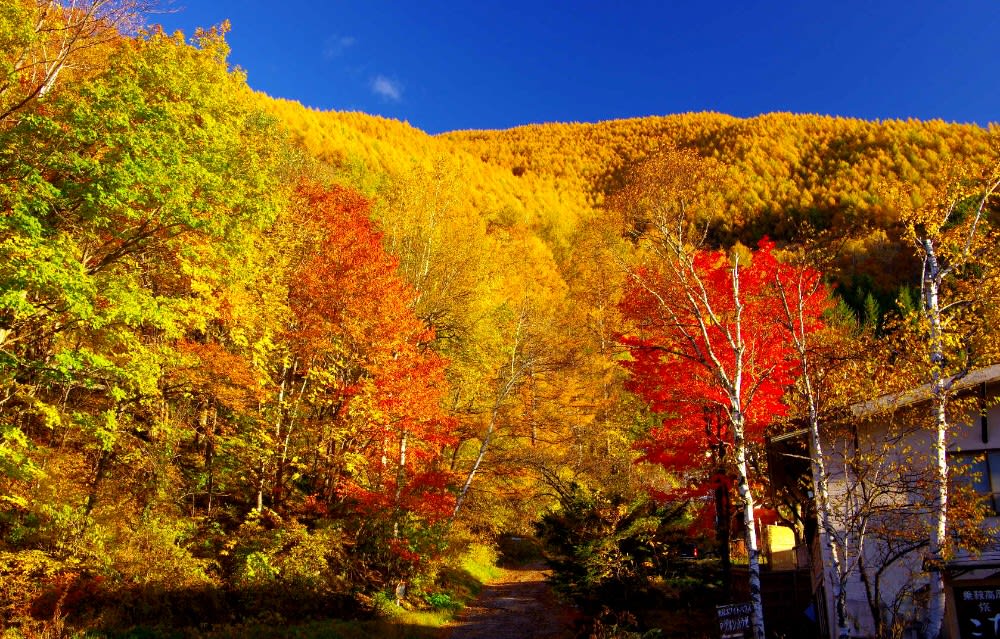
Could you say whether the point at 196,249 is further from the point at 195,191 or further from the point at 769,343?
the point at 769,343

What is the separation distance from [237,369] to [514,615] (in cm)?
1188

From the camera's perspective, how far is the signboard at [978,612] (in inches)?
486

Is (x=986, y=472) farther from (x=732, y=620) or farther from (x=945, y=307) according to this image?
(x=732, y=620)

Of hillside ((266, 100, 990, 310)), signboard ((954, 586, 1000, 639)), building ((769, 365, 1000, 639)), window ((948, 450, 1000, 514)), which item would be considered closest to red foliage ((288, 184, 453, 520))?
building ((769, 365, 1000, 639))

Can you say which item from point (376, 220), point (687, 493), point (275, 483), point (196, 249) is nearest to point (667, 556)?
point (687, 493)

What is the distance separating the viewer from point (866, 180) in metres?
101

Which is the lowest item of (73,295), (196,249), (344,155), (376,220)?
(73,295)

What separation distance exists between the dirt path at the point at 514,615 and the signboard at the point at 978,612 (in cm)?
869

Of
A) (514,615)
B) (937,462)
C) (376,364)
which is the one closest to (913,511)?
(937,462)

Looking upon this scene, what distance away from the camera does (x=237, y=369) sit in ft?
56.7

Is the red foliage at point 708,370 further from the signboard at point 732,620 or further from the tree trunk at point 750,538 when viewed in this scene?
the signboard at point 732,620

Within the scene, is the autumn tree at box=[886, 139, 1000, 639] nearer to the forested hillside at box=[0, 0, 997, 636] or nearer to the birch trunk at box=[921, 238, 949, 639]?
the birch trunk at box=[921, 238, 949, 639]

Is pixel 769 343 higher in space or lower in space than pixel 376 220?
lower

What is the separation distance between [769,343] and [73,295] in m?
16.3
